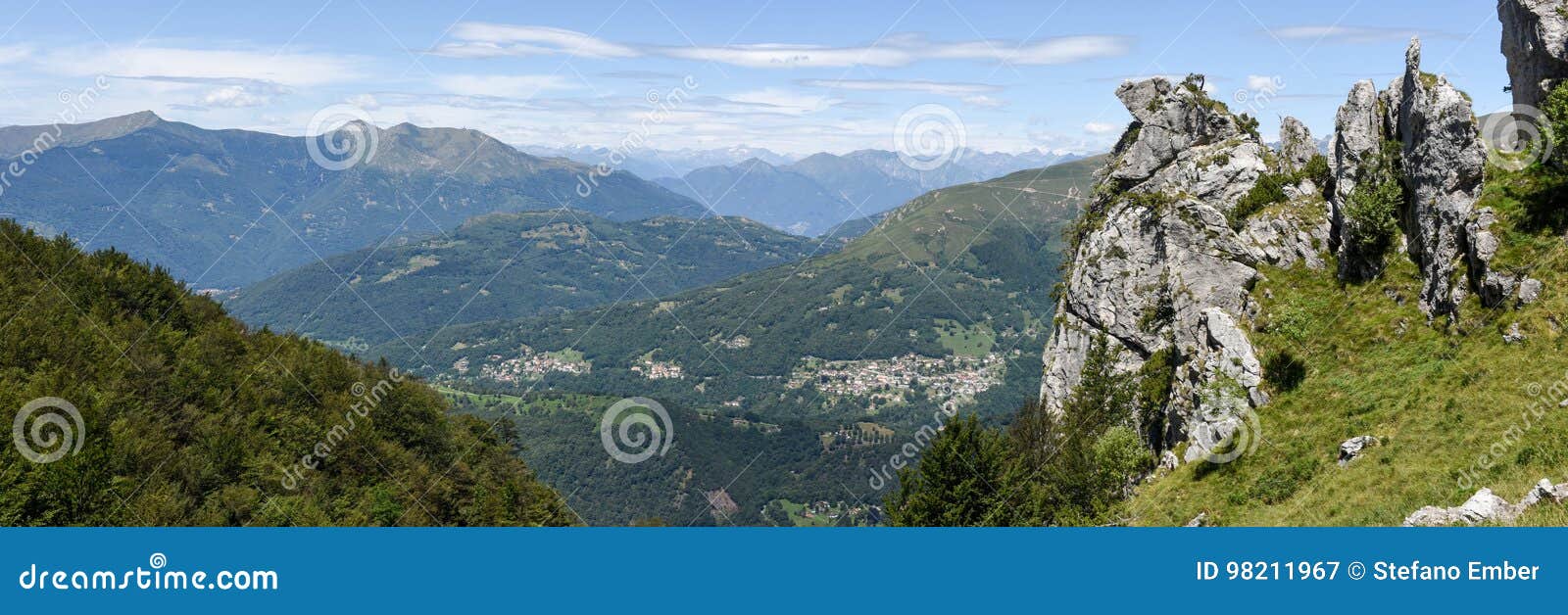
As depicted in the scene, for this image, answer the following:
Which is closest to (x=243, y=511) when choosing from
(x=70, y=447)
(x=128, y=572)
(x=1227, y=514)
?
(x=70, y=447)

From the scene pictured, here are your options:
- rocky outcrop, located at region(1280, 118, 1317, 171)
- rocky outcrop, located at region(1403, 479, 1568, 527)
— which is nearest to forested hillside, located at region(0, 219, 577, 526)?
rocky outcrop, located at region(1403, 479, 1568, 527)

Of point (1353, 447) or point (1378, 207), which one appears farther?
point (1378, 207)

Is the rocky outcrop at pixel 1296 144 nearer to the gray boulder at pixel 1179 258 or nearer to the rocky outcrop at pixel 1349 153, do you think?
the gray boulder at pixel 1179 258

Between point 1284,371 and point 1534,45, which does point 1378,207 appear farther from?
point 1284,371

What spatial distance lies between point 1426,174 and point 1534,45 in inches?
348

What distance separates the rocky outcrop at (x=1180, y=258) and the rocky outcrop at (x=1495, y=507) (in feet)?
63.1

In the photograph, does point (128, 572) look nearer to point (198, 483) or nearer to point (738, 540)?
point (738, 540)

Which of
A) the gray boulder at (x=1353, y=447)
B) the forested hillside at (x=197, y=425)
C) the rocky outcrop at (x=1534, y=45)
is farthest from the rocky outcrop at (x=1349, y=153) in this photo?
the forested hillside at (x=197, y=425)

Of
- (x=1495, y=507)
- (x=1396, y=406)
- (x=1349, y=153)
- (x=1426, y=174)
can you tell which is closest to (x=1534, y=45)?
(x=1426, y=174)

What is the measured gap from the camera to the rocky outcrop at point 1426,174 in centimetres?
3762

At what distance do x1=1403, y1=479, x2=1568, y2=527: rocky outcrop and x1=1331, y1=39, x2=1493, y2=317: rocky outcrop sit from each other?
803 inches

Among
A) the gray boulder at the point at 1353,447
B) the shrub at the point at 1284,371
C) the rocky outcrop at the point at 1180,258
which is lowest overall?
the gray boulder at the point at 1353,447

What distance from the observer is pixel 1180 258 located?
53031mm

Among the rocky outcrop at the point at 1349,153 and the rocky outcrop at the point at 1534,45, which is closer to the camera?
the rocky outcrop at the point at 1534,45
